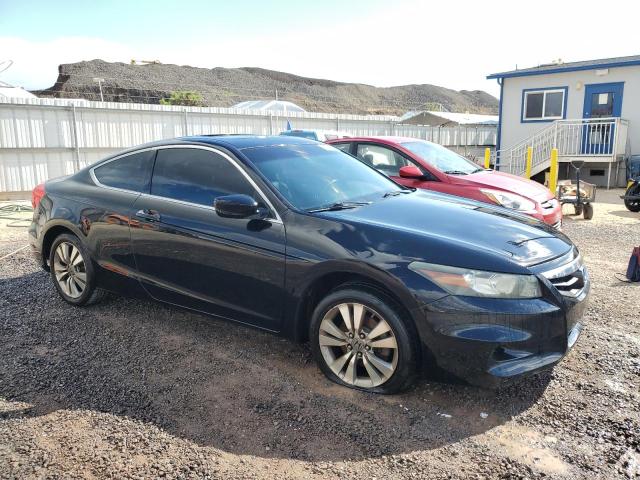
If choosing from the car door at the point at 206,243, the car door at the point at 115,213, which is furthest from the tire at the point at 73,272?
the car door at the point at 206,243

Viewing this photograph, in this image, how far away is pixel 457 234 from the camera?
3.29 meters

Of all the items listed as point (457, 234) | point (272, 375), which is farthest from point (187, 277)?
point (457, 234)

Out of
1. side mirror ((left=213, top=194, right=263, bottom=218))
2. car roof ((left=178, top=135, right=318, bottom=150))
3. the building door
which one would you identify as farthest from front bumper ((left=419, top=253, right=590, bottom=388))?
the building door

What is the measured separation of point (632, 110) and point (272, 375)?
1800cm

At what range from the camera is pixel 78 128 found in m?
13.8

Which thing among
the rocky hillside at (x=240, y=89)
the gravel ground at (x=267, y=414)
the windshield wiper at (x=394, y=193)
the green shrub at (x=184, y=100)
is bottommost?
the gravel ground at (x=267, y=414)

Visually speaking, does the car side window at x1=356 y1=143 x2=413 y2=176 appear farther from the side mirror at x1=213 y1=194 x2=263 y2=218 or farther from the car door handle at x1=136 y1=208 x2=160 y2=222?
the side mirror at x1=213 y1=194 x2=263 y2=218

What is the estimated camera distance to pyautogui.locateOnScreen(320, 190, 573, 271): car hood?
3115mm

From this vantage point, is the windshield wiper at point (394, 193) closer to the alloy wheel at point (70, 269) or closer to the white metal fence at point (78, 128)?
the alloy wheel at point (70, 269)

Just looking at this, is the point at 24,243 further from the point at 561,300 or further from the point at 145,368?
the point at 561,300

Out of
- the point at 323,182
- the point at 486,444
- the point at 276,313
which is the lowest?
the point at 486,444

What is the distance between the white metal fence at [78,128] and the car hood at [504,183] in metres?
10.6

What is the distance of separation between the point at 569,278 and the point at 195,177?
9.04 ft

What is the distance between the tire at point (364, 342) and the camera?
3143mm
